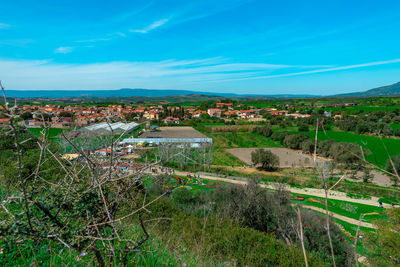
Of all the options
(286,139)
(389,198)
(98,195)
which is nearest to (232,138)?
(286,139)

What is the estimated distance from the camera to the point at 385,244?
30.6ft

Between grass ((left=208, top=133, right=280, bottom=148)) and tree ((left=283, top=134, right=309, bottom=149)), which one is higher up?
tree ((left=283, top=134, right=309, bottom=149))

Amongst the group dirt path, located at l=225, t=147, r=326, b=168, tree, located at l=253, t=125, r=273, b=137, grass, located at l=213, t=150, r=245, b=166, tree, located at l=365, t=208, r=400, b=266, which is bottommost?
dirt path, located at l=225, t=147, r=326, b=168

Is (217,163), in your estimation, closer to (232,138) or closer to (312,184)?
(312,184)

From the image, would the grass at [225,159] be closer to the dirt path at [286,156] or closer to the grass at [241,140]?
the dirt path at [286,156]

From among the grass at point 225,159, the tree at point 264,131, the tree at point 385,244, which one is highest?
the tree at point 385,244

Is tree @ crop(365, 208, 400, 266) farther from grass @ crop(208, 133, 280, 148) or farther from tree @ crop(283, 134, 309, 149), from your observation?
grass @ crop(208, 133, 280, 148)

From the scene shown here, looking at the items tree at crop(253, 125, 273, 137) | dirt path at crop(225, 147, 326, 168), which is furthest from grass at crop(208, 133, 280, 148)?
dirt path at crop(225, 147, 326, 168)

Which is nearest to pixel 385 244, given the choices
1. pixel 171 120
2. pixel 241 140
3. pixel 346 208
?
pixel 346 208

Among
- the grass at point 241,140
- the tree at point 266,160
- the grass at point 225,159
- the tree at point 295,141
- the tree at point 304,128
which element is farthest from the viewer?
the tree at point 304,128

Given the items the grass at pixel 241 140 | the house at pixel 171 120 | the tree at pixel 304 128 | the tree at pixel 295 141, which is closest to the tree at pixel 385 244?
the tree at pixel 295 141

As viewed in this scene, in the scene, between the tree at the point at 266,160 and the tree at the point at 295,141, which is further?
the tree at the point at 295,141

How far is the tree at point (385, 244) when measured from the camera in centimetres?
869

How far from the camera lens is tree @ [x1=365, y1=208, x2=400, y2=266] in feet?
28.5
